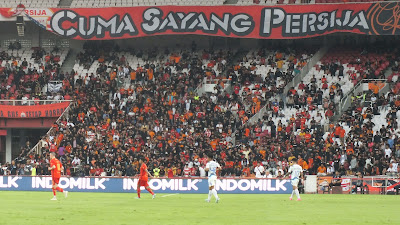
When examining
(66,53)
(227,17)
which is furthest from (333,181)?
(66,53)

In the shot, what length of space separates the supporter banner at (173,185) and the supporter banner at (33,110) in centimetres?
1123

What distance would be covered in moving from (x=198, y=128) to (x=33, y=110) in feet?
38.6

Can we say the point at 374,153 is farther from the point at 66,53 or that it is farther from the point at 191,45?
the point at 66,53

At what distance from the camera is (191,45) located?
56125 millimetres

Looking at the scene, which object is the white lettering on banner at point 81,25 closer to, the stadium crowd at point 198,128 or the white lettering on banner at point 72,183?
the stadium crowd at point 198,128

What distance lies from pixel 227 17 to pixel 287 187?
17.0m

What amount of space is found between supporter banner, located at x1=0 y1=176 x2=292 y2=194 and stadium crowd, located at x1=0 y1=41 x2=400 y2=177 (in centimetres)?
120

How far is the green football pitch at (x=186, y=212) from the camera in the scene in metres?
21.7

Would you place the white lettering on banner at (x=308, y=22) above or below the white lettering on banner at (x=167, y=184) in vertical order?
above

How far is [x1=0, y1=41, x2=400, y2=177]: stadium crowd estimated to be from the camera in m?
42.7

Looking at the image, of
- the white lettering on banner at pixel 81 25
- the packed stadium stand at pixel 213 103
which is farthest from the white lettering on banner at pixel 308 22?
the white lettering on banner at pixel 81 25

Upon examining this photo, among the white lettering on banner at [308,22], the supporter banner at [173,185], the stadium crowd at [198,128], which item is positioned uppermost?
the white lettering on banner at [308,22]

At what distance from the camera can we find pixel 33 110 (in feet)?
170

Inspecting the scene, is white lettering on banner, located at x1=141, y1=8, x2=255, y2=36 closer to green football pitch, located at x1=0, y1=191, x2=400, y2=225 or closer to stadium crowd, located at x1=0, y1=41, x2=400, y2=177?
stadium crowd, located at x1=0, y1=41, x2=400, y2=177
